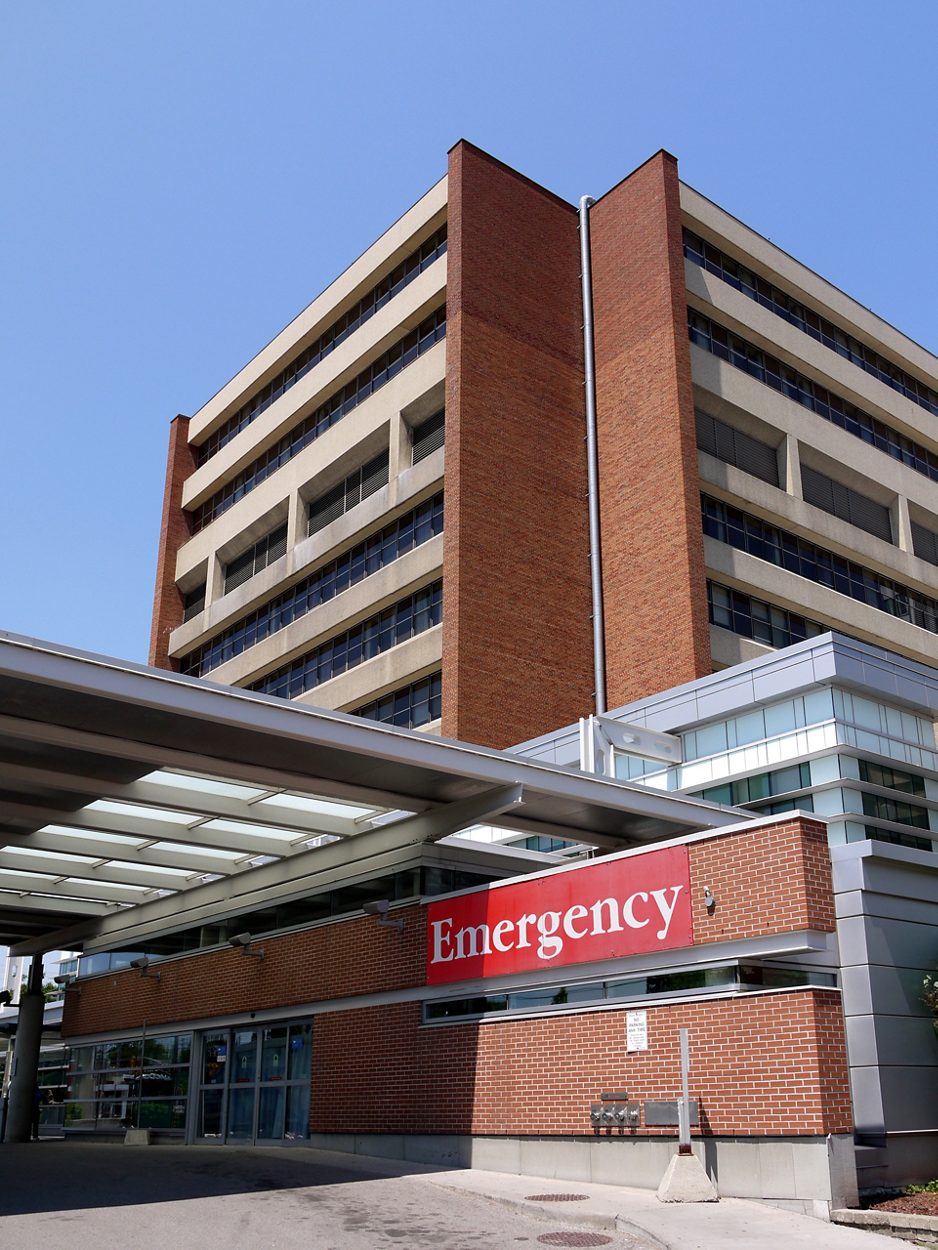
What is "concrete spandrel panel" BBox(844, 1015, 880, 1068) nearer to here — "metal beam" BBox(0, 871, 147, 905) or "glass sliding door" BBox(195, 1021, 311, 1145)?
"glass sliding door" BBox(195, 1021, 311, 1145)

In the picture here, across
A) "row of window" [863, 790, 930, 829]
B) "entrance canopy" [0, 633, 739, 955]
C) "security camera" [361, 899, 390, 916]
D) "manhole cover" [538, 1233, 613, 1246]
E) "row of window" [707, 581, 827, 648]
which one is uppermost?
"row of window" [707, 581, 827, 648]

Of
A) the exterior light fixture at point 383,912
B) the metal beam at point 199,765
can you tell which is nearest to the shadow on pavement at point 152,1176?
the exterior light fixture at point 383,912

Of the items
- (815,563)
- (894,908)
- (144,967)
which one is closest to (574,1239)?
(894,908)

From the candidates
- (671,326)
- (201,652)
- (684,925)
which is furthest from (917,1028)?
(201,652)

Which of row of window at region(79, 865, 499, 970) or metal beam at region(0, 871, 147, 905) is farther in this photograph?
metal beam at region(0, 871, 147, 905)

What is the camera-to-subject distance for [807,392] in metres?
42.3

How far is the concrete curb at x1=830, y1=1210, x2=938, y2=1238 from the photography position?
39.2 ft

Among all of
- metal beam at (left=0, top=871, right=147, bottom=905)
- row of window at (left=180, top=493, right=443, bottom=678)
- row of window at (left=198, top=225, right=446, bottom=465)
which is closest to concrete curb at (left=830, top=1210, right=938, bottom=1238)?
metal beam at (left=0, top=871, right=147, bottom=905)

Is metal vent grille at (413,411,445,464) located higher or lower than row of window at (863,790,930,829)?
higher

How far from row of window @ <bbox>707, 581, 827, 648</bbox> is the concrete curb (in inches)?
945

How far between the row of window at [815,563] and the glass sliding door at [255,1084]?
2014 cm

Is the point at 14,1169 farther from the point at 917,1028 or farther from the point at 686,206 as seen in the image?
the point at 686,206

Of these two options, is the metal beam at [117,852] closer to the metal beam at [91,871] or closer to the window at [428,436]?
the metal beam at [91,871]

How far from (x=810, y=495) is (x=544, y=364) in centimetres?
982
